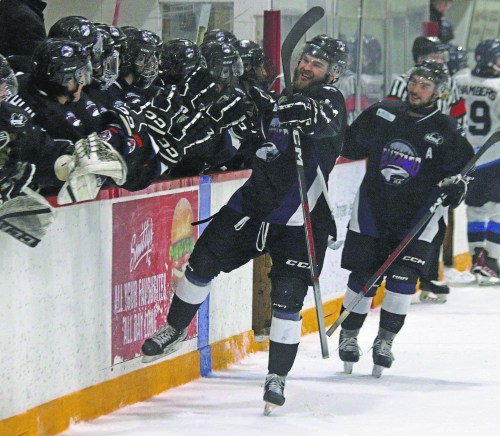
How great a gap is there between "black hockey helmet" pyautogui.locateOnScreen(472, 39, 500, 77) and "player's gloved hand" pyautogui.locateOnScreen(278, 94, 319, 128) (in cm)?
394

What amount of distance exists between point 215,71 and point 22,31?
78 cm

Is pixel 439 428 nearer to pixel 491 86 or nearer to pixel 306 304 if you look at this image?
pixel 306 304

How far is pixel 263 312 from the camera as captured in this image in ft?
20.0

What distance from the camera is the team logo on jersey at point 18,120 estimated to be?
3982 mm

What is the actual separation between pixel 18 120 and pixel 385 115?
2.18m

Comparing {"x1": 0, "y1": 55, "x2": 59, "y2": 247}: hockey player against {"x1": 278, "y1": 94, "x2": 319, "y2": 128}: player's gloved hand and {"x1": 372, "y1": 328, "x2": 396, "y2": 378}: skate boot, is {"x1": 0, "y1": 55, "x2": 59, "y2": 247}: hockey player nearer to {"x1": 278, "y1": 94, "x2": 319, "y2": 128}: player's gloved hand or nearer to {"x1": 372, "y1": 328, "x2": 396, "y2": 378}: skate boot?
{"x1": 278, "y1": 94, "x2": 319, "y2": 128}: player's gloved hand

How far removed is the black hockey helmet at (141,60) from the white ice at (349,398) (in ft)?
4.04

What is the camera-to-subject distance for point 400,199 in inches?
222

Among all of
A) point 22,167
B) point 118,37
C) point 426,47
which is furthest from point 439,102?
point 22,167

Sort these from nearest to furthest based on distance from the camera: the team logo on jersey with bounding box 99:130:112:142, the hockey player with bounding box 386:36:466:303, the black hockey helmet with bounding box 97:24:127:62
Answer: the team logo on jersey with bounding box 99:130:112:142, the black hockey helmet with bounding box 97:24:127:62, the hockey player with bounding box 386:36:466:303

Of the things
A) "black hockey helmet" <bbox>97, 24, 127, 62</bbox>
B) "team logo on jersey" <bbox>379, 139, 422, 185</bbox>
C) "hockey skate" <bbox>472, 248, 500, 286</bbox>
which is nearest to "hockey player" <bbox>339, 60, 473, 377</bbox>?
"team logo on jersey" <bbox>379, 139, 422, 185</bbox>

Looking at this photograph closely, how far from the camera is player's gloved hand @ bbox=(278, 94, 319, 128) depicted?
473cm

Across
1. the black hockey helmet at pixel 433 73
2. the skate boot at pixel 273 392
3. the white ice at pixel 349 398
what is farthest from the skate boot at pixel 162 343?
the black hockey helmet at pixel 433 73

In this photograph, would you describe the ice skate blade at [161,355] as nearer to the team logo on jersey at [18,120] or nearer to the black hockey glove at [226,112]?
the black hockey glove at [226,112]
